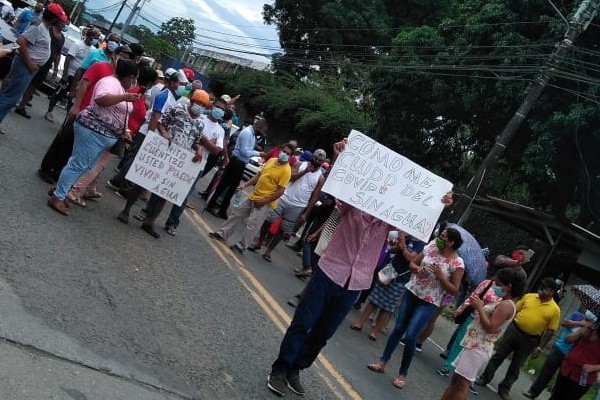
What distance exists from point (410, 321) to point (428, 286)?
16.6 inches

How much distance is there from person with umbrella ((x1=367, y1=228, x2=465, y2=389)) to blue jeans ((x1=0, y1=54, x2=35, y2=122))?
570 centimetres

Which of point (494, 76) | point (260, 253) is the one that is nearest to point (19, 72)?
point (260, 253)

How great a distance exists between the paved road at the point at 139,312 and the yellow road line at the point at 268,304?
0.02 meters

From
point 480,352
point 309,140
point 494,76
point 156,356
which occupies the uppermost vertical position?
point 494,76

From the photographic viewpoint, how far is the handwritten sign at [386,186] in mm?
5484

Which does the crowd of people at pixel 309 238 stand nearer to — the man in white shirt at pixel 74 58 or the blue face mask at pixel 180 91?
the blue face mask at pixel 180 91

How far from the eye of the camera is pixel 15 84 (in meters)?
8.93

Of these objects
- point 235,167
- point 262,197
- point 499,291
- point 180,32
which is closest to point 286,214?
point 262,197

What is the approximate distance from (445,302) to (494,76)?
1440cm

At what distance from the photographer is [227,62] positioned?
239 ft

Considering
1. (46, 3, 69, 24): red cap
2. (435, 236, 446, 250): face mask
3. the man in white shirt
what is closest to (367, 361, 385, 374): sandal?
(435, 236, 446, 250): face mask

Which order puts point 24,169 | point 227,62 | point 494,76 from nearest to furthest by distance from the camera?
point 24,169, point 494,76, point 227,62

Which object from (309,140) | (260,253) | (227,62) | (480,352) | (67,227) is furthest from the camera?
(227,62)

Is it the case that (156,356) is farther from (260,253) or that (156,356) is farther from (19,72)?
(260,253)
